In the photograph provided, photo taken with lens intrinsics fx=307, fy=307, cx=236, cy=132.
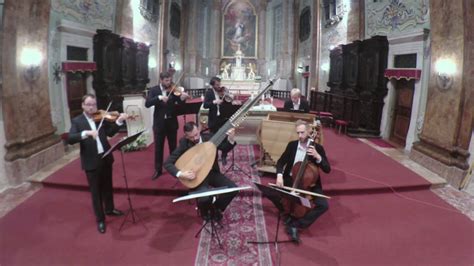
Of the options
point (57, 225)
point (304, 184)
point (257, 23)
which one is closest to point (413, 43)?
point (304, 184)

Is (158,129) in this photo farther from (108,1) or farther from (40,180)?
(108,1)

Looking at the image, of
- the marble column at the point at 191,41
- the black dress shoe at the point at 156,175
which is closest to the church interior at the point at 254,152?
the black dress shoe at the point at 156,175

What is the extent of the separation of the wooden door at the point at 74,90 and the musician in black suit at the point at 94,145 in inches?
188

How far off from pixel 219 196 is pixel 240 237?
2.25ft

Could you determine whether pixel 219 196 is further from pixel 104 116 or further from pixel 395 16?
pixel 395 16

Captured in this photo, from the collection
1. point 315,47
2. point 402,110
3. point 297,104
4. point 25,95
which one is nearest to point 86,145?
point 25,95

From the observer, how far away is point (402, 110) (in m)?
9.06

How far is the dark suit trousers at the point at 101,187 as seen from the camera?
411 cm

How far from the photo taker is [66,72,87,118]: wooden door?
824 cm

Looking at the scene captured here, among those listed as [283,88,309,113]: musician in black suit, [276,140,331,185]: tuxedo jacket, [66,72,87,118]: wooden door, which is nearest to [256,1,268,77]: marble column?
[66,72,87,118]: wooden door

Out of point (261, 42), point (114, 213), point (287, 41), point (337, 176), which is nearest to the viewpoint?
point (114, 213)

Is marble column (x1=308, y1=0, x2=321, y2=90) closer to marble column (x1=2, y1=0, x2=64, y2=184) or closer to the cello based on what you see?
the cello

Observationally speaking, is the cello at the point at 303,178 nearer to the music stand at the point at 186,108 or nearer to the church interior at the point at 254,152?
the church interior at the point at 254,152

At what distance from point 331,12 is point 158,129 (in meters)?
11.7
